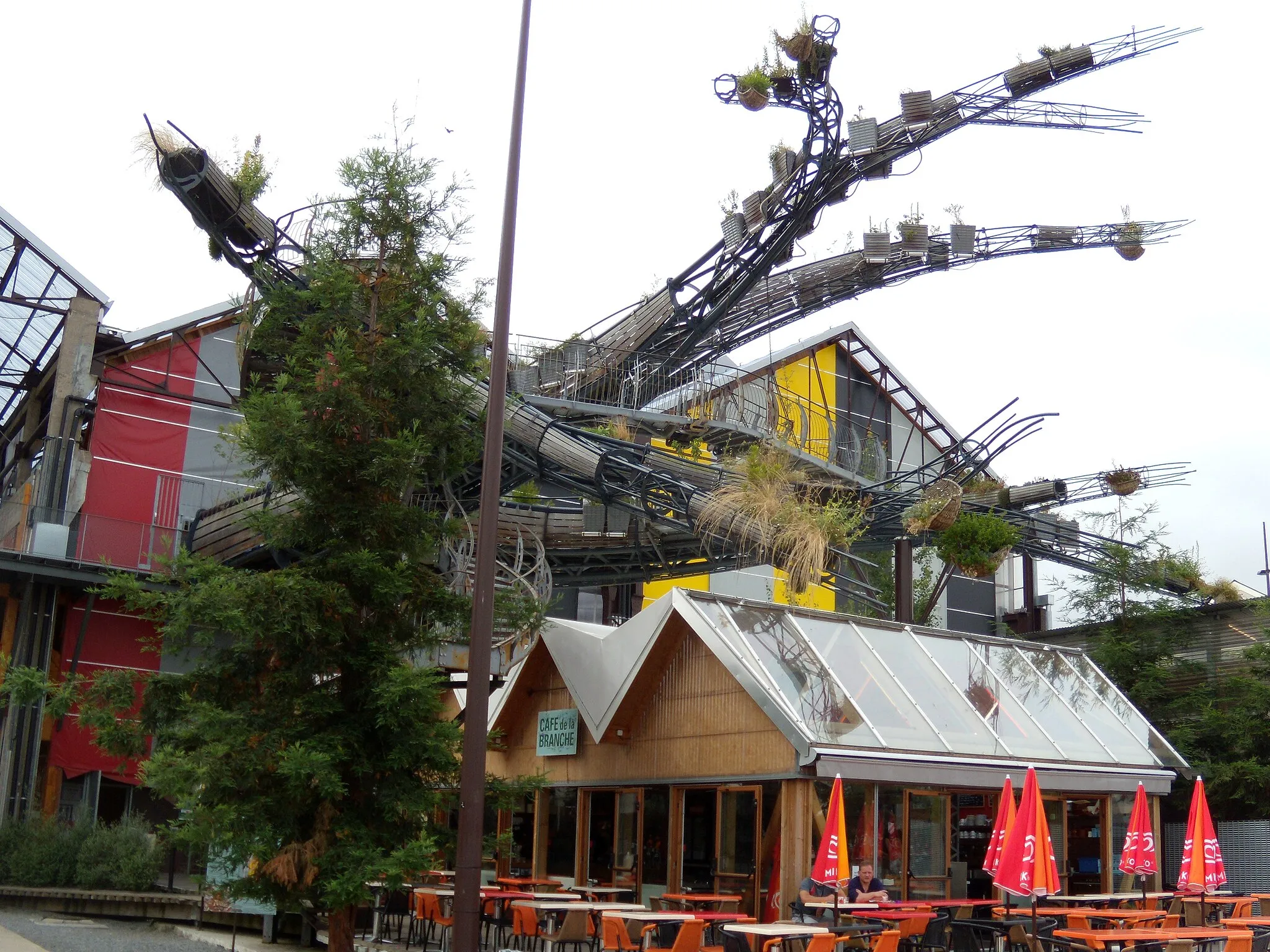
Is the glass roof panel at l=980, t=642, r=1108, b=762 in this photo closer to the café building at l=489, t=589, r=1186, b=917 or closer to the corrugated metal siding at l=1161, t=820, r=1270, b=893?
the café building at l=489, t=589, r=1186, b=917

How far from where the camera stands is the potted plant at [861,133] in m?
20.8

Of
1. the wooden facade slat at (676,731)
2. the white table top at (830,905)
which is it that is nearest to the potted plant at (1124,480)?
the wooden facade slat at (676,731)

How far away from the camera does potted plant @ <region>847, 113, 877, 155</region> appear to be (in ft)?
68.3

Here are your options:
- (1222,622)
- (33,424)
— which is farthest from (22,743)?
(1222,622)

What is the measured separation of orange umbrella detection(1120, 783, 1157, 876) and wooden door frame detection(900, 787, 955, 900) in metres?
2.25

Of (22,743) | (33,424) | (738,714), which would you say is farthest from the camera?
(33,424)

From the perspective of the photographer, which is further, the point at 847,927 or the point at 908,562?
the point at 908,562

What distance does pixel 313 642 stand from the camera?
1159cm

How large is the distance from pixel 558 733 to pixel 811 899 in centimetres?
549

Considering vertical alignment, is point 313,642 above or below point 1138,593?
below

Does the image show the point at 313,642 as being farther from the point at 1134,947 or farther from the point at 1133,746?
the point at 1133,746

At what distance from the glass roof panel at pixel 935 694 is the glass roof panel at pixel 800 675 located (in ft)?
4.34

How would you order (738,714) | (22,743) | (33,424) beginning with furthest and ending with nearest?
(33,424) < (22,743) < (738,714)

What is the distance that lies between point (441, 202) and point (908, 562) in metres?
9.38
